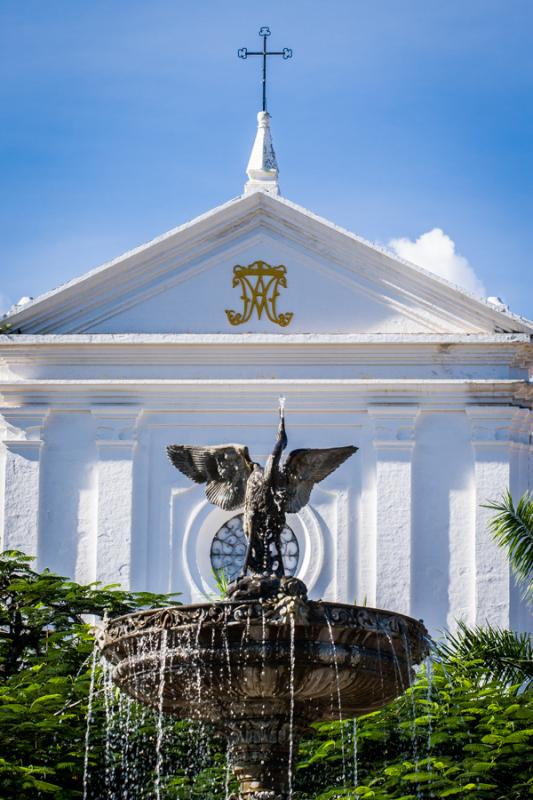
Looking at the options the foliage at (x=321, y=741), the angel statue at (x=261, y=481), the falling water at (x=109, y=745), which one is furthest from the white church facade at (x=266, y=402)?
the angel statue at (x=261, y=481)

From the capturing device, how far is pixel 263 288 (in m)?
28.5

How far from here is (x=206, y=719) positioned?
16672 millimetres

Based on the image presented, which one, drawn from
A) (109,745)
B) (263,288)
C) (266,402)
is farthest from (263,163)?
(109,745)

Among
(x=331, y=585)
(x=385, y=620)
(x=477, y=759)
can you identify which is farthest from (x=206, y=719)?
(x=331, y=585)

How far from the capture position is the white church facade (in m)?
27.8

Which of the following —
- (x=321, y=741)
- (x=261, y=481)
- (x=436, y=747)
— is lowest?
(x=436, y=747)

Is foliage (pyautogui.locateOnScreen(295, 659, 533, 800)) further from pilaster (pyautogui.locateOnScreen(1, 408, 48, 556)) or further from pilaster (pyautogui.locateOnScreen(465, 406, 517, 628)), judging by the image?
pilaster (pyautogui.locateOnScreen(1, 408, 48, 556))

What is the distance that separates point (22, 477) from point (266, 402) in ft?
10.5

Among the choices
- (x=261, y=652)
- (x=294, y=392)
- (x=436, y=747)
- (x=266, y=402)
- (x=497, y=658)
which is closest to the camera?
(x=261, y=652)

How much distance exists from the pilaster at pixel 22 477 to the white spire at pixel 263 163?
14.0ft

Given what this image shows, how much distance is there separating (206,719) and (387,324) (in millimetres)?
12315

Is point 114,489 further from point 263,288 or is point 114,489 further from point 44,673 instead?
point 44,673

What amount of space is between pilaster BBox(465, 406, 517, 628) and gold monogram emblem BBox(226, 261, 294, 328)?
110 inches

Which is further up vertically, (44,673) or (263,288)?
(263,288)
